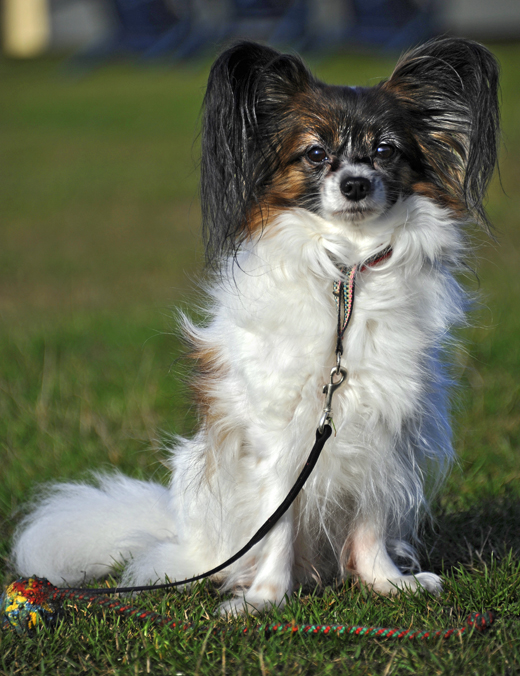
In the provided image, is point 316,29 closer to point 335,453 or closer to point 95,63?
point 95,63

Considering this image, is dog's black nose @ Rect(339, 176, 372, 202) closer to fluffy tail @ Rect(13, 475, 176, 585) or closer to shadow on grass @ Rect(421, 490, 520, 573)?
shadow on grass @ Rect(421, 490, 520, 573)

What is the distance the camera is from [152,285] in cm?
920

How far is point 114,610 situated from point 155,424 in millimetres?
2178

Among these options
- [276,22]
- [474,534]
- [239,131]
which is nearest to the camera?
[239,131]

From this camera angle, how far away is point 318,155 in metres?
2.72

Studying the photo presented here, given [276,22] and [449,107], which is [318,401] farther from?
[276,22]

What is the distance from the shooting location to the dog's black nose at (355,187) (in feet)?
8.40

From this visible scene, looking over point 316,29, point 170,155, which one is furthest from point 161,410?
point 316,29

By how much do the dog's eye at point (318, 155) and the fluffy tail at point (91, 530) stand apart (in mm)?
1577

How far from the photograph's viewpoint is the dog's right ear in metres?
2.60

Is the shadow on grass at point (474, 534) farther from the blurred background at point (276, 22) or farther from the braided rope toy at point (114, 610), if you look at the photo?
the blurred background at point (276, 22)

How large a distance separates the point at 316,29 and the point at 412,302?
101 ft

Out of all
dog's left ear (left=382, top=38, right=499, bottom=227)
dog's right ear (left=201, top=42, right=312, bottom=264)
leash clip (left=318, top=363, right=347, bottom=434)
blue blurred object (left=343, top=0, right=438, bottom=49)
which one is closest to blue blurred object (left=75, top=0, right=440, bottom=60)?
blue blurred object (left=343, top=0, right=438, bottom=49)

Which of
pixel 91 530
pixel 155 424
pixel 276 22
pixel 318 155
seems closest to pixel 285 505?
pixel 91 530
